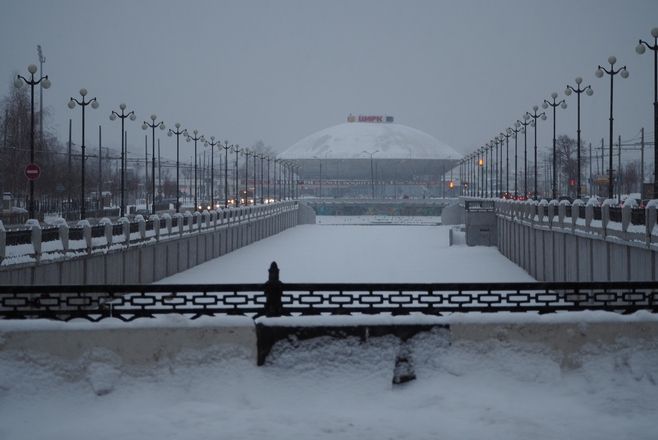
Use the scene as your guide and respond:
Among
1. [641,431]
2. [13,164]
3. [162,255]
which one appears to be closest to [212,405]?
[641,431]

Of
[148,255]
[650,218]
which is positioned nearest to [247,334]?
[650,218]

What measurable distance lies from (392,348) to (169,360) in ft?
11.2

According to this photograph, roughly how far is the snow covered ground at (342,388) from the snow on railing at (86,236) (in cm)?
859

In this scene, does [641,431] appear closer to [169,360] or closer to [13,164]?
[169,360]

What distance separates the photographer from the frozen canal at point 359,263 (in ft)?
136

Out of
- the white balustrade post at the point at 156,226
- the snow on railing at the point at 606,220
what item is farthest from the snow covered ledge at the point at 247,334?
the white balustrade post at the point at 156,226

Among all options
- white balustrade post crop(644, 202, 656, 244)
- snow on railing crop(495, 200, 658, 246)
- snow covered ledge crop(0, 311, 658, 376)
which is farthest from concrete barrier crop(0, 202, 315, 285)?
snow on railing crop(495, 200, 658, 246)

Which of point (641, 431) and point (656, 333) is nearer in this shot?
point (641, 431)

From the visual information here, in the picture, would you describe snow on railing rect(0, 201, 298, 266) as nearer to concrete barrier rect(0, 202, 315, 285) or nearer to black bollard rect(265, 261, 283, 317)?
concrete barrier rect(0, 202, 315, 285)

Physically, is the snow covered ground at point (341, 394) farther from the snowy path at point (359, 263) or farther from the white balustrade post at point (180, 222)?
the white balustrade post at point (180, 222)

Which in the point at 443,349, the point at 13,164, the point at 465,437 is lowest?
the point at 465,437

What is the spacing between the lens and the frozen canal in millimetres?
41469

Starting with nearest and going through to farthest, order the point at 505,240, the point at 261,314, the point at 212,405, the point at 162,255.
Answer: the point at 212,405 → the point at 261,314 → the point at 162,255 → the point at 505,240

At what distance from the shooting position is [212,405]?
12.9m
